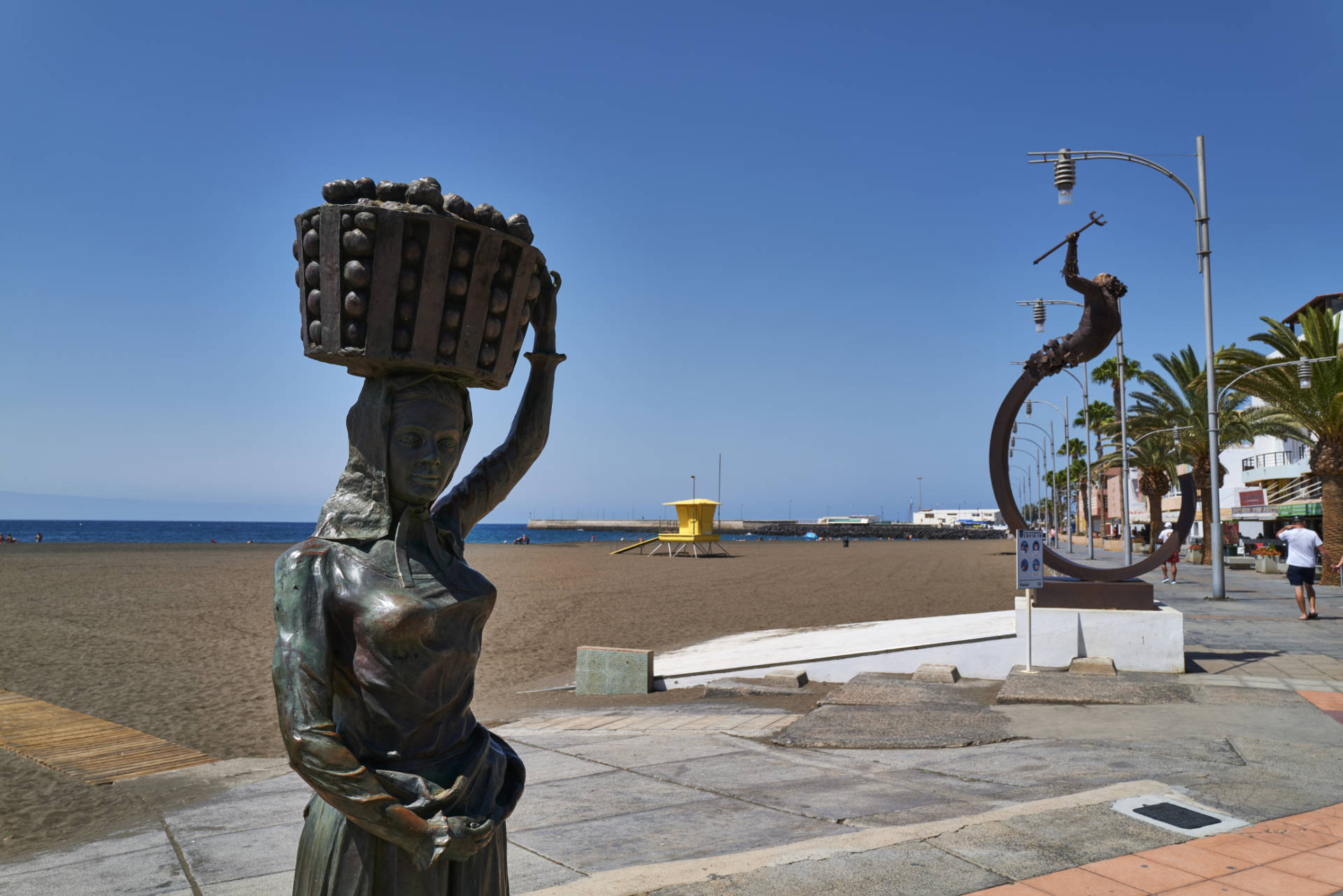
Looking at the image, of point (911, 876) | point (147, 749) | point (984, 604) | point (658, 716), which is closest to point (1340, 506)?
point (984, 604)

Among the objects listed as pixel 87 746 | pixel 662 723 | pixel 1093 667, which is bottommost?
pixel 87 746

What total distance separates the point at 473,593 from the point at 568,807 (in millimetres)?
3805

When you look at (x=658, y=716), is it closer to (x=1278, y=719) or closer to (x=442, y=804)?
(x=1278, y=719)

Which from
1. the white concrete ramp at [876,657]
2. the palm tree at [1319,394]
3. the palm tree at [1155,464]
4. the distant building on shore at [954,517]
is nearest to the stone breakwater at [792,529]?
the distant building on shore at [954,517]

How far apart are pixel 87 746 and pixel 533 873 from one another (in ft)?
19.7

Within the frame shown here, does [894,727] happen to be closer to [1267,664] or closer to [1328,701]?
[1328,701]

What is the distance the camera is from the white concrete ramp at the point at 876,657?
1061cm

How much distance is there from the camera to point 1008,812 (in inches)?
198

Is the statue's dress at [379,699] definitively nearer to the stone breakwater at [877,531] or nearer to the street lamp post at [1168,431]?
the street lamp post at [1168,431]

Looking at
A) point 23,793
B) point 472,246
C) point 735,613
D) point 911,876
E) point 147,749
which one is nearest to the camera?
point 472,246

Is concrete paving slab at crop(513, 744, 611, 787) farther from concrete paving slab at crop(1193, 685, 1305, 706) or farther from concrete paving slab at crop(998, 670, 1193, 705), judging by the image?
concrete paving slab at crop(1193, 685, 1305, 706)

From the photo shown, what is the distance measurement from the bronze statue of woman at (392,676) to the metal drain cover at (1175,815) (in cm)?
404

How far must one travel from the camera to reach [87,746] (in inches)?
322

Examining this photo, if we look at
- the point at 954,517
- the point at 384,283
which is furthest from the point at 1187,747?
the point at 954,517
